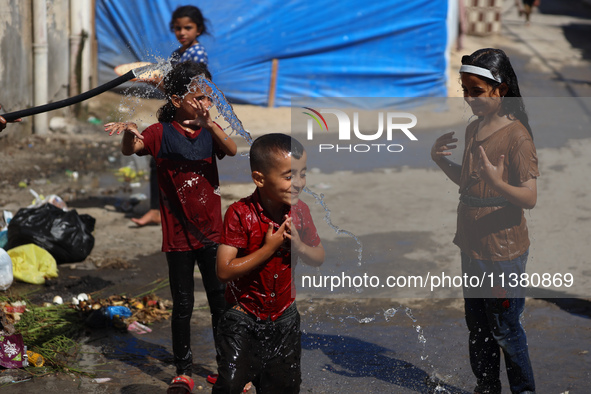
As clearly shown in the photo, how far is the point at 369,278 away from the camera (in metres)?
3.76

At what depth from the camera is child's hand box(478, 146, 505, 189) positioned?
2982mm

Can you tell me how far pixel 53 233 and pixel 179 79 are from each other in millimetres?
2587

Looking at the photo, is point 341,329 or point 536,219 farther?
point 536,219

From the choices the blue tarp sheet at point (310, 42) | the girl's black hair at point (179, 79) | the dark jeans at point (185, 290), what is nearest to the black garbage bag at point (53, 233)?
the dark jeans at point (185, 290)

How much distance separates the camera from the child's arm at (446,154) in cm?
324

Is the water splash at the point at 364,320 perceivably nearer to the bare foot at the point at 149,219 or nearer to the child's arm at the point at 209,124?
the child's arm at the point at 209,124

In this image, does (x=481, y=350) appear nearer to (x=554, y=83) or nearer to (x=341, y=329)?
(x=341, y=329)

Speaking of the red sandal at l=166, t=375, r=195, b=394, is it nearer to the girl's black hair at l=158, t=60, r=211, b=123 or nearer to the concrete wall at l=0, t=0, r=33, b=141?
the girl's black hair at l=158, t=60, r=211, b=123

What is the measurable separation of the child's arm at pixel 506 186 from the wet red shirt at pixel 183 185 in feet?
4.67

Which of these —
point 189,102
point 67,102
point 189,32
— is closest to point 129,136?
point 189,102

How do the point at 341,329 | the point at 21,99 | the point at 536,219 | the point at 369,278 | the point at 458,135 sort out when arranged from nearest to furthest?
the point at 458,135 < the point at 369,278 < the point at 341,329 < the point at 536,219 < the point at 21,99

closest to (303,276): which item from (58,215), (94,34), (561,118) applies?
(58,215)

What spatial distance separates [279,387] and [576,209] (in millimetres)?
4935

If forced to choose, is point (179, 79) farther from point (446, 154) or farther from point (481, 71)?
point (481, 71)
